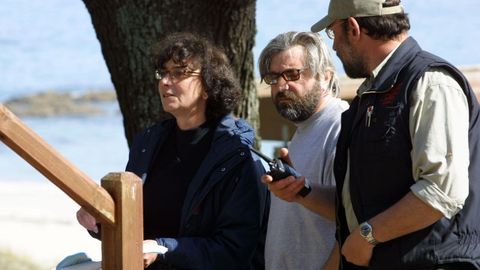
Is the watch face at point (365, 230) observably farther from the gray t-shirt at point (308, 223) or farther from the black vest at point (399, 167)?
the gray t-shirt at point (308, 223)

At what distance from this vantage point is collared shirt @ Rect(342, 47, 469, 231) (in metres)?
3.33

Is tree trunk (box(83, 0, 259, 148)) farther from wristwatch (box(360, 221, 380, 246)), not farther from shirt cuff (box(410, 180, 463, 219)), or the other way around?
shirt cuff (box(410, 180, 463, 219))

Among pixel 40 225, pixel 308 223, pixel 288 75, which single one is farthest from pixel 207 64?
pixel 40 225

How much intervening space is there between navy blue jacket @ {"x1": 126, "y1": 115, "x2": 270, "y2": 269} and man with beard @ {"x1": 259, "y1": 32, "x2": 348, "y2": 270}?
10 cm

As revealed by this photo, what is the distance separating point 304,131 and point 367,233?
2.47 ft

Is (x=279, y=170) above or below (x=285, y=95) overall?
below

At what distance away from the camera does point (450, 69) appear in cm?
345

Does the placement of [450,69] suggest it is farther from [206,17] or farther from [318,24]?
[206,17]

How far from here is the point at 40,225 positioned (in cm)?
1412

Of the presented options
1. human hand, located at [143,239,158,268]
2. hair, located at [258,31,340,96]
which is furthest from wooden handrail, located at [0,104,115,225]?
hair, located at [258,31,340,96]

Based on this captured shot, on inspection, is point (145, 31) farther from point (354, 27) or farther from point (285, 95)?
point (354, 27)

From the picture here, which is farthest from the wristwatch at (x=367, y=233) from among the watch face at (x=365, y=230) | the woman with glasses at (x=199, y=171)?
the woman with glasses at (x=199, y=171)

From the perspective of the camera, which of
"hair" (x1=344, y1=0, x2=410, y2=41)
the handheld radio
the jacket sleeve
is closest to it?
"hair" (x1=344, y1=0, x2=410, y2=41)

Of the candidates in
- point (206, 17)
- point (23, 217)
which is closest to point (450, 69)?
point (206, 17)
